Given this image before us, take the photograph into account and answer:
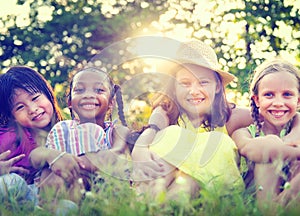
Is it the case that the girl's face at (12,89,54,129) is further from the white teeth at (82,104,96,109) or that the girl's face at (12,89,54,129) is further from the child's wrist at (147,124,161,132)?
the child's wrist at (147,124,161,132)

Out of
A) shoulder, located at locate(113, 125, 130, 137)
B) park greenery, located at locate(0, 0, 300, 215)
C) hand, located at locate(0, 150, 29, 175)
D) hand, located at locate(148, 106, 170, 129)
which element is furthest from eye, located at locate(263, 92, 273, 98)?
park greenery, located at locate(0, 0, 300, 215)

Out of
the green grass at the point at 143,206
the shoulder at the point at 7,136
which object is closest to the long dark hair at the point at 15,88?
the shoulder at the point at 7,136

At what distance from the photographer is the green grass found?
2447 millimetres

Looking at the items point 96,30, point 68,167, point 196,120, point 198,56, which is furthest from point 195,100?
point 96,30

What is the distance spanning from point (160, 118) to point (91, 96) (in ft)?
1.48

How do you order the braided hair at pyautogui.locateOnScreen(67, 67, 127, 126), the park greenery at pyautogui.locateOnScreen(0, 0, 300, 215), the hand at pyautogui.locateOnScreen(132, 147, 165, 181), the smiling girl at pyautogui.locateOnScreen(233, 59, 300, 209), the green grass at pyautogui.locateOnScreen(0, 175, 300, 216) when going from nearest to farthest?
the green grass at pyautogui.locateOnScreen(0, 175, 300, 216), the smiling girl at pyautogui.locateOnScreen(233, 59, 300, 209), the hand at pyautogui.locateOnScreen(132, 147, 165, 181), the braided hair at pyautogui.locateOnScreen(67, 67, 127, 126), the park greenery at pyautogui.locateOnScreen(0, 0, 300, 215)

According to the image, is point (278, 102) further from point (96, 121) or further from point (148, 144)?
point (96, 121)

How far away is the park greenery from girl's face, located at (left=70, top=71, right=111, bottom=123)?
2.54 m

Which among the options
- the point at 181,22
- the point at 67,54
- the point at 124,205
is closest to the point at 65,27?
the point at 67,54

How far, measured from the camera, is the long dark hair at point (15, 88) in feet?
12.5

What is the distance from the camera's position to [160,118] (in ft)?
12.4

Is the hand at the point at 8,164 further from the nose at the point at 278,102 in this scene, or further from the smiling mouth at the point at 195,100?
the nose at the point at 278,102

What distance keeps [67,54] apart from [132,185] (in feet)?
16.7

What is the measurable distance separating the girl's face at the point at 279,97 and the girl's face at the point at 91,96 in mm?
986
